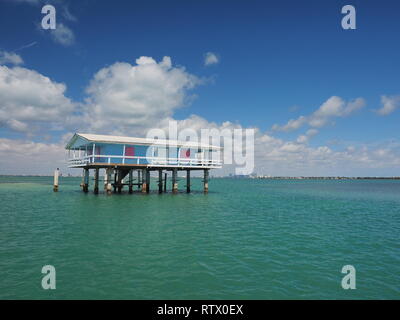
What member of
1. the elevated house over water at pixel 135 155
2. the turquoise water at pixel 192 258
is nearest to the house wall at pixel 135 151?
the elevated house over water at pixel 135 155

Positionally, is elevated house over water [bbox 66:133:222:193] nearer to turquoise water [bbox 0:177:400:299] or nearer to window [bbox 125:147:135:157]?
window [bbox 125:147:135:157]

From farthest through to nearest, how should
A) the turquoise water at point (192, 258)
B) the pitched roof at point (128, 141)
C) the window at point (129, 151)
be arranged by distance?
the window at point (129, 151), the pitched roof at point (128, 141), the turquoise water at point (192, 258)

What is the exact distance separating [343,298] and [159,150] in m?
26.0

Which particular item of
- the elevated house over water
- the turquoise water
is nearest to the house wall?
the elevated house over water

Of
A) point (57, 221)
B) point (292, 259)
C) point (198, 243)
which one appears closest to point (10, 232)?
point (57, 221)

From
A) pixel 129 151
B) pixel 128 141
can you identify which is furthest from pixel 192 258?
pixel 129 151

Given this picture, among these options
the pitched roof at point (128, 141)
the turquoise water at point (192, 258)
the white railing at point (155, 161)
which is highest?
the pitched roof at point (128, 141)

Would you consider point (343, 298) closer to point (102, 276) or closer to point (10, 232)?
point (102, 276)

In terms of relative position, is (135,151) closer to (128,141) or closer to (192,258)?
(128,141)

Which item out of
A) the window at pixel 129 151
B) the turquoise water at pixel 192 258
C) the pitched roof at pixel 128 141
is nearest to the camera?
the turquoise water at pixel 192 258

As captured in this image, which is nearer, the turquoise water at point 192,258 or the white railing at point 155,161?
the turquoise water at point 192,258

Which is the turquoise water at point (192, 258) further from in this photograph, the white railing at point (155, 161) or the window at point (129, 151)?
the window at point (129, 151)

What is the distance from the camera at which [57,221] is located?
1609 centimetres

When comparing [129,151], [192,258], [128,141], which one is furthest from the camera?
[129,151]
